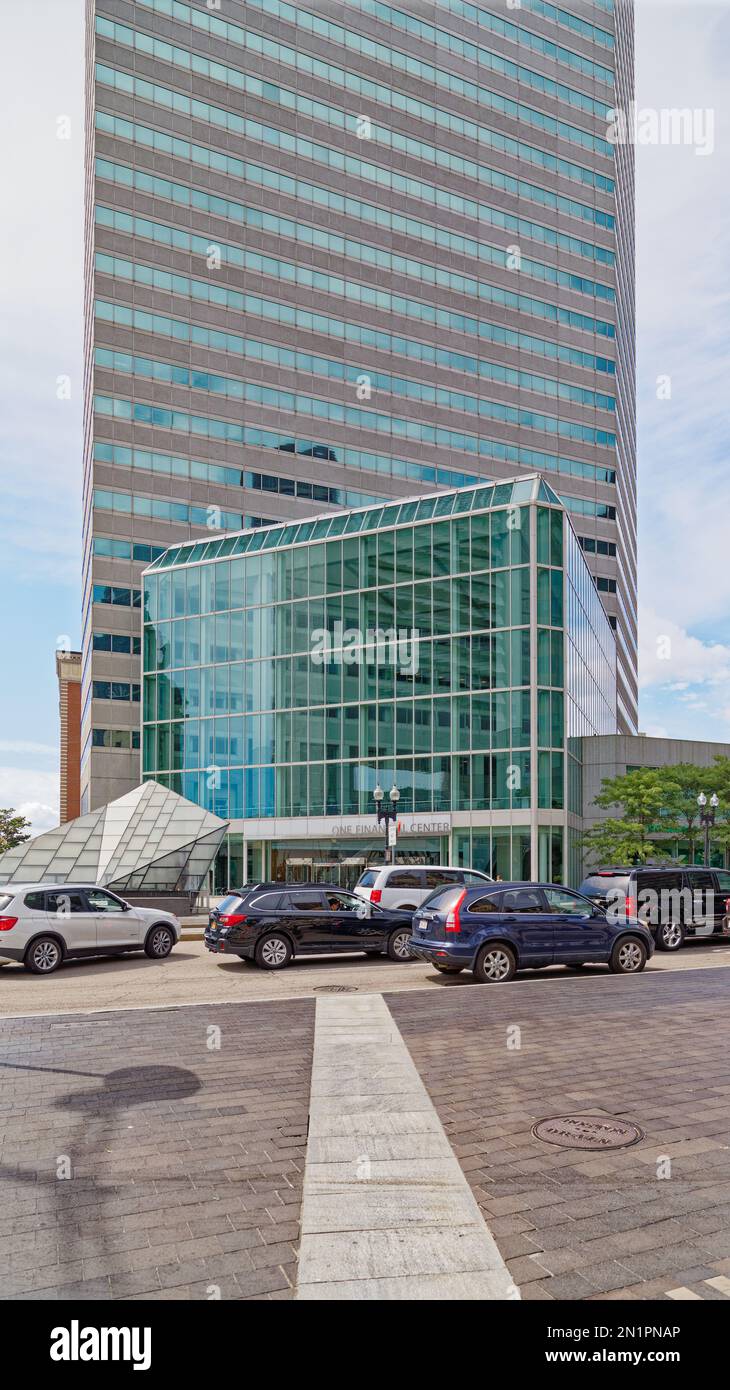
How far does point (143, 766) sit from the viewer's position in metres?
60.9

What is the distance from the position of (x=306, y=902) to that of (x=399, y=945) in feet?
7.40

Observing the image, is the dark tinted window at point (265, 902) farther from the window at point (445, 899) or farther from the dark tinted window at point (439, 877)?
the dark tinted window at point (439, 877)

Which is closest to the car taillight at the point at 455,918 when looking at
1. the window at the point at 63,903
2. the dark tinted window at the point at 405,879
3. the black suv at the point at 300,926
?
the black suv at the point at 300,926

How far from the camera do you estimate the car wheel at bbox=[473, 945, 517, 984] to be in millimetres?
16000

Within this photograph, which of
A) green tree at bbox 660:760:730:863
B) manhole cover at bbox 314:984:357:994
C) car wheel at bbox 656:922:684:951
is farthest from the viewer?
green tree at bbox 660:760:730:863

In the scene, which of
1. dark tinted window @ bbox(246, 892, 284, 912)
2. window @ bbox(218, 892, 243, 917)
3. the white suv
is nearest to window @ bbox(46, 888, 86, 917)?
the white suv

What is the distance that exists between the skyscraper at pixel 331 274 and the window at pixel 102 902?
162 feet

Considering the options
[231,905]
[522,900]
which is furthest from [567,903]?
[231,905]

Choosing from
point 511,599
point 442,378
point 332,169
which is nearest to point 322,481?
point 442,378

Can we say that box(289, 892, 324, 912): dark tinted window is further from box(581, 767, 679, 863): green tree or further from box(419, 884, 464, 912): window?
box(581, 767, 679, 863): green tree

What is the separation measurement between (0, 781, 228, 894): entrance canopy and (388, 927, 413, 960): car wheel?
548 inches

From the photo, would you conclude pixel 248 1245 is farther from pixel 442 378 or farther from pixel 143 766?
pixel 442 378

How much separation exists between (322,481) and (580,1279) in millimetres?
74277

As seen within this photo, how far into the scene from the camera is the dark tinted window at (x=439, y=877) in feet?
72.9
